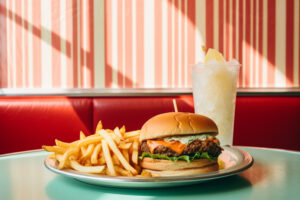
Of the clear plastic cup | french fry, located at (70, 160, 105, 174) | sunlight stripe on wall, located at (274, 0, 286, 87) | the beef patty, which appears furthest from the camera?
sunlight stripe on wall, located at (274, 0, 286, 87)

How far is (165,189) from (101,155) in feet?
0.93

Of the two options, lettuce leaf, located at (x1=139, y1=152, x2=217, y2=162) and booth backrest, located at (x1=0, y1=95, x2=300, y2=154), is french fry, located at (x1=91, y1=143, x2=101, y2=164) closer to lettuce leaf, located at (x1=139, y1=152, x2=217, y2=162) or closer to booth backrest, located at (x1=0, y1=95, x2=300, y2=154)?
lettuce leaf, located at (x1=139, y1=152, x2=217, y2=162)

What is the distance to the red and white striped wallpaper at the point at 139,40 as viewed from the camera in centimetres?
275

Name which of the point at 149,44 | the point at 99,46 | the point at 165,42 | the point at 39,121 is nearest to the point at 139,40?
the point at 149,44

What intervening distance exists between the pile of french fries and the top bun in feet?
0.23

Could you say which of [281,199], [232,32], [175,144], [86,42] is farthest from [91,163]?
[232,32]

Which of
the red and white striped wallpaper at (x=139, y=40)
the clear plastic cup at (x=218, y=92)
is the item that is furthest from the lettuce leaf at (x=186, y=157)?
the red and white striped wallpaper at (x=139, y=40)

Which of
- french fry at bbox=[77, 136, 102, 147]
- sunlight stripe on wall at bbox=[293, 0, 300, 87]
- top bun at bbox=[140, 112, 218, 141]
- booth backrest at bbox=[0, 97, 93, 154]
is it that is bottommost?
booth backrest at bbox=[0, 97, 93, 154]

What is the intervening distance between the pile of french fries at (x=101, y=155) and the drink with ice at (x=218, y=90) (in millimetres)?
649

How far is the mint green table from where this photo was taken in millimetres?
854

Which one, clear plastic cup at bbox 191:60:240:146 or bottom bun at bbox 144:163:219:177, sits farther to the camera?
clear plastic cup at bbox 191:60:240:146

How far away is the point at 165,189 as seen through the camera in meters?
0.92

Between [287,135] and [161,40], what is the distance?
1291 mm

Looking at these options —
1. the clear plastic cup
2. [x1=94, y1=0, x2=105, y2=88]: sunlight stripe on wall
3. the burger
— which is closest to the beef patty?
the burger
